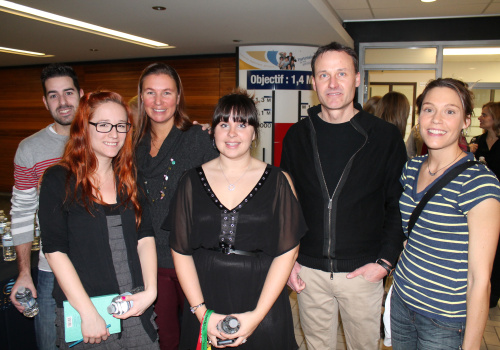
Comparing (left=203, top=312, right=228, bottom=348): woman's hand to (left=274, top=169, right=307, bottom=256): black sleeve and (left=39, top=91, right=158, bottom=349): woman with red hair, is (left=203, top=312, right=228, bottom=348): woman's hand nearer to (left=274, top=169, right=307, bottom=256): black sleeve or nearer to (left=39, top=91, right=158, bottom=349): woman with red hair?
(left=39, top=91, right=158, bottom=349): woman with red hair

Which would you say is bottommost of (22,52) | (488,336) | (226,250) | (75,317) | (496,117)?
(488,336)

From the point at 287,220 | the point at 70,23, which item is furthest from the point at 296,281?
the point at 70,23

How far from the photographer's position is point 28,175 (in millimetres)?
1991

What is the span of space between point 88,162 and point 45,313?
0.94m

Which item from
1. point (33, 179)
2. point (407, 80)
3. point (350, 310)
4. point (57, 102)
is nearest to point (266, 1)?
point (57, 102)

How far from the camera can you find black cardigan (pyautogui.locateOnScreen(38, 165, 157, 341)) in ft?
4.83

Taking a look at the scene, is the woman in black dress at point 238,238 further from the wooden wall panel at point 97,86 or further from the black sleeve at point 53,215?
the wooden wall panel at point 97,86

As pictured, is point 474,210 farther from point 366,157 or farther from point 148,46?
point 148,46

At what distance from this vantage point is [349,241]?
1.88 m

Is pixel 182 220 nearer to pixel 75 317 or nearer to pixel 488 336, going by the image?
pixel 75 317

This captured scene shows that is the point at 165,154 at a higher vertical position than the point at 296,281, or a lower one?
higher

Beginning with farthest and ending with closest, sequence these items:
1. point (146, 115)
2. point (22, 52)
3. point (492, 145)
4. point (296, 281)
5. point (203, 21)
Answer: point (22, 52) < point (203, 21) < point (492, 145) < point (146, 115) < point (296, 281)

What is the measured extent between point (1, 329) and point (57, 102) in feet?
4.55

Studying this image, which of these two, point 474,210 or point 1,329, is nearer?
point 474,210
